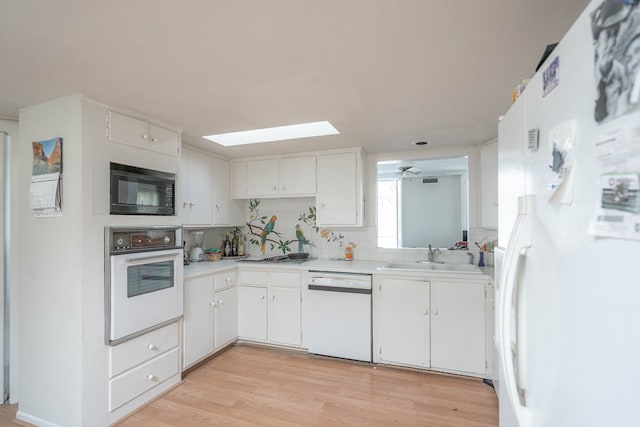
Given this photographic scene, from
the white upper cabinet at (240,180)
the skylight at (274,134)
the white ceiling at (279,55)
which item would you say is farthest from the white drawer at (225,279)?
the white ceiling at (279,55)

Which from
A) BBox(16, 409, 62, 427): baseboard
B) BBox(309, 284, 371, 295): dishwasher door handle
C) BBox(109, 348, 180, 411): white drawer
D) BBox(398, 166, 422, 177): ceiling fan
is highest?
BBox(398, 166, 422, 177): ceiling fan

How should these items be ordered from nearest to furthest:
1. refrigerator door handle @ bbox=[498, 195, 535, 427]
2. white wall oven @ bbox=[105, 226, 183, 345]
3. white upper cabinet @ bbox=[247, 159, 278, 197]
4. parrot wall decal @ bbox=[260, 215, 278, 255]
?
refrigerator door handle @ bbox=[498, 195, 535, 427]
white wall oven @ bbox=[105, 226, 183, 345]
white upper cabinet @ bbox=[247, 159, 278, 197]
parrot wall decal @ bbox=[260, 215, 278, 255]

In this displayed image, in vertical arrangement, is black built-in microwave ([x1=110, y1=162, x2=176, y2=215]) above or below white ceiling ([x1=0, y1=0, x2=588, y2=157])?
below

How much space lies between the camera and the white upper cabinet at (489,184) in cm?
276

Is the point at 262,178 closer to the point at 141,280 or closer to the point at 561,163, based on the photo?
the point at 141,280

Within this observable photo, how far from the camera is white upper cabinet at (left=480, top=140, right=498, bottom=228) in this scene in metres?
2.76

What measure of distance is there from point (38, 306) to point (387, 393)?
8.47ft

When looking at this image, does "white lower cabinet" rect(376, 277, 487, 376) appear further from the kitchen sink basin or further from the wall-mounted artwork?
the wall-mounted artwork

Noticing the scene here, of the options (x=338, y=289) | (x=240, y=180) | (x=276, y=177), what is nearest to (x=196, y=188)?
(x=240, y=180)

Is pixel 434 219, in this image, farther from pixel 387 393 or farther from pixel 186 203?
pixel 186 203

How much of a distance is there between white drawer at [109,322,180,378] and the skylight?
5.69 ft

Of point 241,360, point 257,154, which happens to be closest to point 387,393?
point 241,360

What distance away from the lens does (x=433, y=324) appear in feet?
8.70

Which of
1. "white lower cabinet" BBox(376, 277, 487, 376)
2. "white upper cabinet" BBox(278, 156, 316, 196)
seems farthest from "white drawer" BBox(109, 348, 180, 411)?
Answer: "white upper cabinet" BBox(278, 156, 316, 196)
